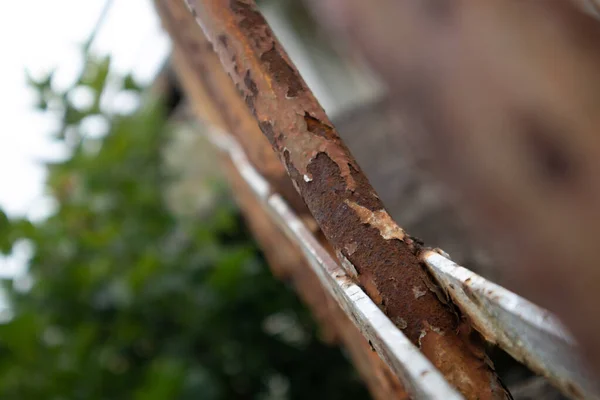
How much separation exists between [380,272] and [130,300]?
235 centimetres

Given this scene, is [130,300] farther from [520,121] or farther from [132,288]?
[520,121]

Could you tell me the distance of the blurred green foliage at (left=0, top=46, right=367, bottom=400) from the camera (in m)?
2.81

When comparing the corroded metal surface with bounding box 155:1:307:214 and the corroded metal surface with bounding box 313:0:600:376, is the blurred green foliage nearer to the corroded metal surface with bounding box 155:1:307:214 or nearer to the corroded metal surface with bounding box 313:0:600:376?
the corroded metal surface with bounding box 155:1:307:214

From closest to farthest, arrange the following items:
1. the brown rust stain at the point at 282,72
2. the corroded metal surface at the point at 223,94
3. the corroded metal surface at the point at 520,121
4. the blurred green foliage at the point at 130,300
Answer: the corroded metal surface at the point at 520,121
the brown rust stain at the point at 282,72
the corroded metal surface at the point at 223,94
the blurred green foliage at the point at 130,300

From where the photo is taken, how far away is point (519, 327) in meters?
0.56

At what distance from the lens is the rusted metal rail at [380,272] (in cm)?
56

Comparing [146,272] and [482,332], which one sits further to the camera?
[146,272]

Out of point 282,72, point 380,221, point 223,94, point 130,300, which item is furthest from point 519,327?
point 130,300

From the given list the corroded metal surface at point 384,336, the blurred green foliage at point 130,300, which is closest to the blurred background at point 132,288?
the blurred green foliage at point 130,300

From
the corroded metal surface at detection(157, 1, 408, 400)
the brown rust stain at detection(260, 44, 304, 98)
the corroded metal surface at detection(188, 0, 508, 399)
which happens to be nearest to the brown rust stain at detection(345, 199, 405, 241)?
the corroded metal surface at detection(188, 0, 508, 399)

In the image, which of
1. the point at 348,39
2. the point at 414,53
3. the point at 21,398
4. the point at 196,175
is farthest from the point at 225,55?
the point at 196,175

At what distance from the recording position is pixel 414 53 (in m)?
0.41

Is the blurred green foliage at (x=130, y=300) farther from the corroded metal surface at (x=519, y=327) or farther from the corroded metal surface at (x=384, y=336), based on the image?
the corroded metal surface at (x=519, y=327)

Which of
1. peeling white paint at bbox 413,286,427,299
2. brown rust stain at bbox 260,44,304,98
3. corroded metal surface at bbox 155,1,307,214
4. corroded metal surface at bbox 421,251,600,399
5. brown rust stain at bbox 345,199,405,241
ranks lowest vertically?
corroded metal surface at bbox 421,251,600,399
